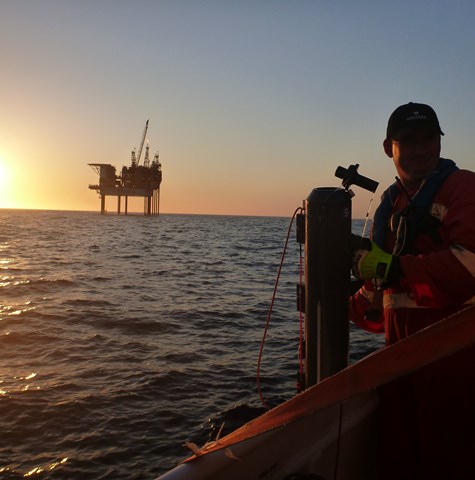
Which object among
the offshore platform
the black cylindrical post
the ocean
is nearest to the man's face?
the black cylindrical post

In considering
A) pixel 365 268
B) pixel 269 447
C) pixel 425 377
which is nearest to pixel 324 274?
pixel 365 268

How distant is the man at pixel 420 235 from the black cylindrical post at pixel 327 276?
22 centimetres

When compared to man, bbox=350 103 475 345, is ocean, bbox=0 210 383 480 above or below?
below

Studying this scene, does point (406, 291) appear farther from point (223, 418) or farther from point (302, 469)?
point (223, 418)

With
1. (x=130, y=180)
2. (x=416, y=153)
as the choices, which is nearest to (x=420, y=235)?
(x=416, y=153)

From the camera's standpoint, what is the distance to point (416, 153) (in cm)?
305

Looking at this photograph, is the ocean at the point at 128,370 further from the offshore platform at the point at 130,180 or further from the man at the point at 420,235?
the offshore platform at the point at 130,180

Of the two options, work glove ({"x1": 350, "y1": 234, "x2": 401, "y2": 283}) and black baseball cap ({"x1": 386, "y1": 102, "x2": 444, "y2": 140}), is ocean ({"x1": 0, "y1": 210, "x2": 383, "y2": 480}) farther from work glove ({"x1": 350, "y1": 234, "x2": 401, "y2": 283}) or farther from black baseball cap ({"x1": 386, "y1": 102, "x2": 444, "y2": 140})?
black baseball cap ({"x1": 386, "y1": 102, "x2": 444, "y2": 140})

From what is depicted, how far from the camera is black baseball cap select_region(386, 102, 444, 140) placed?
2.95m

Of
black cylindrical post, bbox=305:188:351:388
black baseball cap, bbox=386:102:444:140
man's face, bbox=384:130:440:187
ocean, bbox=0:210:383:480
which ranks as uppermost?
black baseball cap, bbox=386:102:444:140

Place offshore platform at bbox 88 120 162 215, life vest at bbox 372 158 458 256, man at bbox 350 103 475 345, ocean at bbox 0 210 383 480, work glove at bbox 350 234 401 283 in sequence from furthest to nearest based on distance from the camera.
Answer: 1. offshore platform at bbox 88 120 162 215
2. ocean at bbox 0 210 383 480
3. life vest at bbox 372 158 458 256
4. work glove at bbox 350 234 401 283
5. man at bbox 350 103 475 345

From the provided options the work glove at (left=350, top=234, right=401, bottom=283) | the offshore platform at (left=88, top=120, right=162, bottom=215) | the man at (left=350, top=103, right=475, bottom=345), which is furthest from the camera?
the offshore platform at (left=88, top=120, right=162, bottom=215)

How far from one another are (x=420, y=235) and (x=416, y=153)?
0.55 meters

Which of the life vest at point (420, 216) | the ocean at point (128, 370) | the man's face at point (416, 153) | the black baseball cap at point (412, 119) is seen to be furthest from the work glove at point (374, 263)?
the ocean at point (128, 370)
